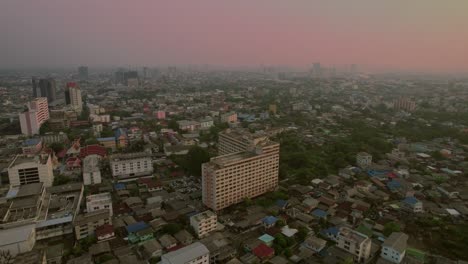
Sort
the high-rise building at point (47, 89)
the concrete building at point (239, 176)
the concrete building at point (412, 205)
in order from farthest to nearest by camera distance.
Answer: the high-rise building at point (47, 89) → the concrete building at point (412, 205) → the concrete building at point (239, 176)

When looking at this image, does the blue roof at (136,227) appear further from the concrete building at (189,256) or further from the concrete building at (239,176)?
the concrete building at (189,256)

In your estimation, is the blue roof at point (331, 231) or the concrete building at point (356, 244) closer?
the concrete building at point (356, 244)

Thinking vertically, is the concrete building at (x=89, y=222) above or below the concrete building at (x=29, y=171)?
below

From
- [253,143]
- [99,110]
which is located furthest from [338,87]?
[253,143]

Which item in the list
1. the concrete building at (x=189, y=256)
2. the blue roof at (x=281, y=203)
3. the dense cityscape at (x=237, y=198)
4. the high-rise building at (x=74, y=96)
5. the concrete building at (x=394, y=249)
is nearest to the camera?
the concrete building at (x=189, y=256)

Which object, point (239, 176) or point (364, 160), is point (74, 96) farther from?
point (364, 160)

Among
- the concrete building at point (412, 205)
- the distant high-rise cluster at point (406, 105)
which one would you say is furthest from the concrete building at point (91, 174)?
the distant high-rise cluster at point (406, 105)

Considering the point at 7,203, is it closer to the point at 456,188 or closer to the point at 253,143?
the point at 253,143
